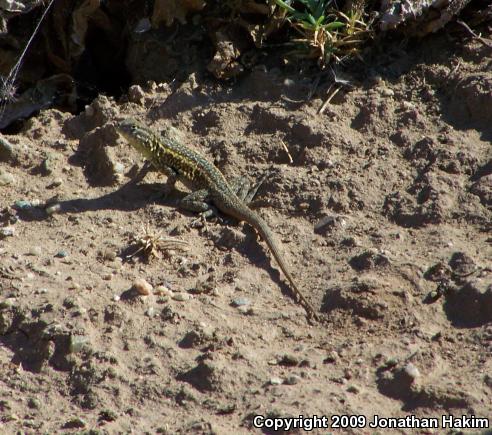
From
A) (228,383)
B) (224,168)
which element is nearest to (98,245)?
(224,168)

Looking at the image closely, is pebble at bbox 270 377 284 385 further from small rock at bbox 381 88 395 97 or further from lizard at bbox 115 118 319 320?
small rock at bbox 381 88 395 97

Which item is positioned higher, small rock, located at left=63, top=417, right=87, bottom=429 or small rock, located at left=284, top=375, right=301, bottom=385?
small rock, located at left=284, top=375, right=301, bottom=385

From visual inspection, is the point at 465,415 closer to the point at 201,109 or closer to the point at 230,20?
the point at 201,109

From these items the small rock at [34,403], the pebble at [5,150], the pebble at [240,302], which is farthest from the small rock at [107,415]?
the pebble at [5,150]

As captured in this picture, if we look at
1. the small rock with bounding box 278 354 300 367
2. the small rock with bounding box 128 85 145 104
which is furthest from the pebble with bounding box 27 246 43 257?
the small rock with bounding box 278 354 300 367

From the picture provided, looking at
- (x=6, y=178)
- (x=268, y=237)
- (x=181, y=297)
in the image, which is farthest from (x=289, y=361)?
(x=6, y=178)

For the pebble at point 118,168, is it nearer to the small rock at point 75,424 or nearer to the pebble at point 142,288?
the pebble at point 142,288

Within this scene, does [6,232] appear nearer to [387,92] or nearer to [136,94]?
[136,94]
